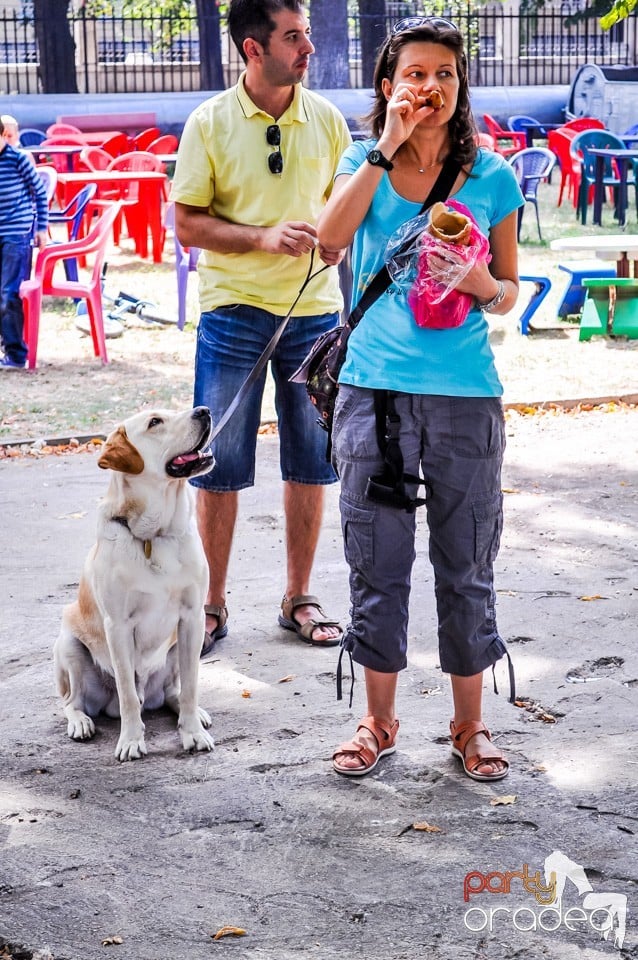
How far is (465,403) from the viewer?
316cm

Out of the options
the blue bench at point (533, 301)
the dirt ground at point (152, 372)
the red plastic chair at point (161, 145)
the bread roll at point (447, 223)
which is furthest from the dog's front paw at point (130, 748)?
the red plastic chair at point (161, 145)

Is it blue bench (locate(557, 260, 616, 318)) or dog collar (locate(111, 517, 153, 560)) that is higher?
blue bench (locate(557, 260, 616, 318))

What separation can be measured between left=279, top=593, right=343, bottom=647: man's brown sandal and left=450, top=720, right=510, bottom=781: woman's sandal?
1070 millimetres

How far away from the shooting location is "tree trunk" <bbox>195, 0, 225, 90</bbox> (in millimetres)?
26906

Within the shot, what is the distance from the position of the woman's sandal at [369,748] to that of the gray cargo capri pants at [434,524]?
241mm

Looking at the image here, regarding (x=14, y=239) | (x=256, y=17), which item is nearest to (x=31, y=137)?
(x=14, y=239)

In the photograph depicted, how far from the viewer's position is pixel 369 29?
81.9 ft

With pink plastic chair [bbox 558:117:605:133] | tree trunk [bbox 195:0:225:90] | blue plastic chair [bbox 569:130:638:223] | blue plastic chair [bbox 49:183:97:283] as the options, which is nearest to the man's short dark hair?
blue plastic chair [bbox 49:183:97:283]

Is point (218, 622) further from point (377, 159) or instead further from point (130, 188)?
point (130, 188)

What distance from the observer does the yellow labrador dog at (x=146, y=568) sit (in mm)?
3588

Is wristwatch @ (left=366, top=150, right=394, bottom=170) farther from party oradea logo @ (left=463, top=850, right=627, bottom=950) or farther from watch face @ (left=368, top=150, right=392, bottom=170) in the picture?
party oradea logo @ (left=463, top=850, right=627, bottom=950)

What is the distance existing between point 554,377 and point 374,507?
6.12 m

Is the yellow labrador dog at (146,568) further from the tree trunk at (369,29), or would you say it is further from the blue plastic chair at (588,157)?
the tree trunk at (369,29)

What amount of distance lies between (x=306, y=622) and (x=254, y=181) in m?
1.68
